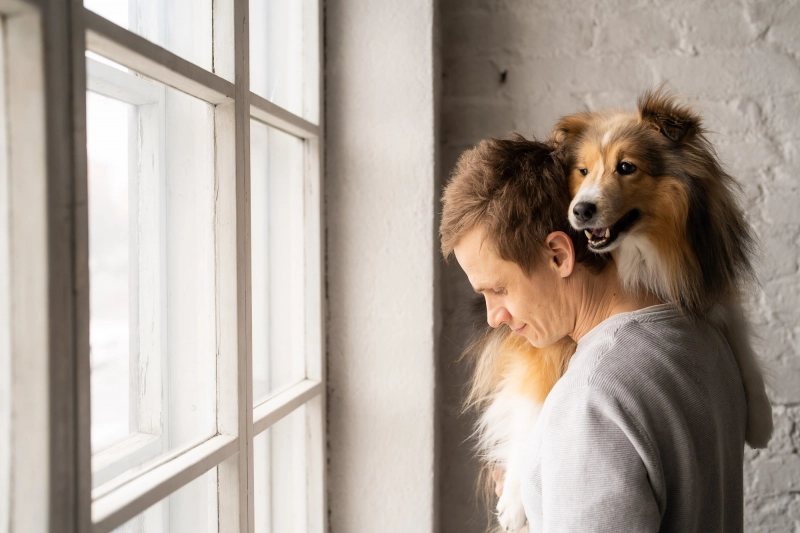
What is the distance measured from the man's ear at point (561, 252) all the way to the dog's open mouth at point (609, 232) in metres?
0.03

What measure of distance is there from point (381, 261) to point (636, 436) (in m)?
0.97

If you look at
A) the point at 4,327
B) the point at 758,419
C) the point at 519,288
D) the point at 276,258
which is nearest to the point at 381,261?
the point at 276,258

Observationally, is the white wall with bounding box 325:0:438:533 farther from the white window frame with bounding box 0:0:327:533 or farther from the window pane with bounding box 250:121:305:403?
the white window frame with bounding box 0:0:327:533

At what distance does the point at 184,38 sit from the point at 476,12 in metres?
0.97

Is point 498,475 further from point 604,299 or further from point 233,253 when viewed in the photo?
point 233,253

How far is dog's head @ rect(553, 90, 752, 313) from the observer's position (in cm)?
88

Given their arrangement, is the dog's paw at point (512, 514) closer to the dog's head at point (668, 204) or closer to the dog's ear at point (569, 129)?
the dog's head at point (668, 204)

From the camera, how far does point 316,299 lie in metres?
1.60

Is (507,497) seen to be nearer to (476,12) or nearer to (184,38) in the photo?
(184,38)

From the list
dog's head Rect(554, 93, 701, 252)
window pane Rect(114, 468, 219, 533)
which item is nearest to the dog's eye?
dog's head Rect(554, 93, 701, 252)

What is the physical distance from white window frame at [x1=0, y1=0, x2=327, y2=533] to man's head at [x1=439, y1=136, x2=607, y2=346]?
408 millimetres

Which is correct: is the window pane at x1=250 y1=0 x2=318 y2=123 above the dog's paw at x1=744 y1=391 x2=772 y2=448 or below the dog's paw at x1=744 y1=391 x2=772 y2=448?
above

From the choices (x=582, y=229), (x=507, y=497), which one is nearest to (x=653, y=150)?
(x=582, y=229)

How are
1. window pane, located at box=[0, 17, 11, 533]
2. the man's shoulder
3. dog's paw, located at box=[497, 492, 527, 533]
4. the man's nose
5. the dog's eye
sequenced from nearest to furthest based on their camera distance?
window pane, located at box=[0, 17, 11, 533], the man's shoulder, the dog's eye, the man's nose, dog's paw, located at box=[497, 492, 527, 533]
